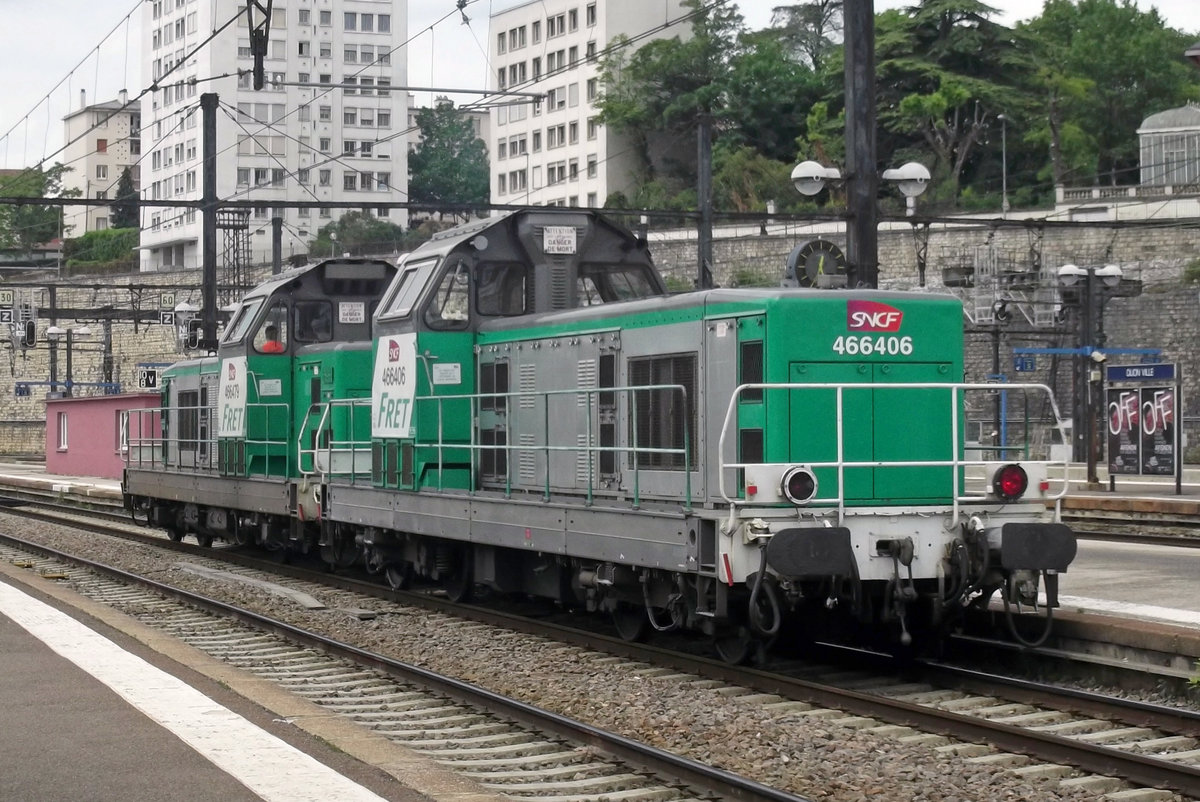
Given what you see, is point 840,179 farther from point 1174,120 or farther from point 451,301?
point 1174,120

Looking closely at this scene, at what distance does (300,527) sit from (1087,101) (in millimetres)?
57158

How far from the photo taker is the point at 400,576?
14672 millimetres

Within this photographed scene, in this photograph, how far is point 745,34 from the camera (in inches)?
3204

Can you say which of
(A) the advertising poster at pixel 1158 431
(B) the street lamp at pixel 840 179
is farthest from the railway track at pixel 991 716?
(A) the advertising poster at pixel 1158 431

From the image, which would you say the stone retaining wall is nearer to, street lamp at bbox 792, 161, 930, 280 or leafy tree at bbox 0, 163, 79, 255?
street lamp at bbox 792, 161, 930, 280

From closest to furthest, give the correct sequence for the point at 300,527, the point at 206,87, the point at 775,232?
Result: the point at 300,527
the point at 775,232
the point at 206,87

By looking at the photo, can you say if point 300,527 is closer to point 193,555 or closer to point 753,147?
point 193,555

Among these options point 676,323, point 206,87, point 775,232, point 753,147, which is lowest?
point 676,323

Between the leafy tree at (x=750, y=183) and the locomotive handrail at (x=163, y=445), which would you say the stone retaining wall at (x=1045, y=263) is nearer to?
the leafy tree at (x=750, y=183)

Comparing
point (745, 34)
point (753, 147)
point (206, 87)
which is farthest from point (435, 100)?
point (753, 147)

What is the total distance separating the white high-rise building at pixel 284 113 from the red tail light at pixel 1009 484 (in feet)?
258

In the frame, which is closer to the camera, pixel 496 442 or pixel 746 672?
pixel 746 672

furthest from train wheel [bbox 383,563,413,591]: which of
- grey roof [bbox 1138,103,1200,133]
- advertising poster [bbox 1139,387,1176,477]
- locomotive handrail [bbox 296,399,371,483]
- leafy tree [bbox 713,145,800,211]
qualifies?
leafy tree [bbox 713,145,800,211]

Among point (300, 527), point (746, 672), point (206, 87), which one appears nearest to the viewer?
point (746, 672)
